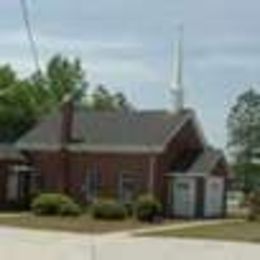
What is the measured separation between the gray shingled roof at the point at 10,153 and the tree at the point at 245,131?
25.4 metres

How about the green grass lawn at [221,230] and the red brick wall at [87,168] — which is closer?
the green grass lawn at [221,230]

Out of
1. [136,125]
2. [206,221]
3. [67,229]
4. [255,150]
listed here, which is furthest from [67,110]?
[255,150]

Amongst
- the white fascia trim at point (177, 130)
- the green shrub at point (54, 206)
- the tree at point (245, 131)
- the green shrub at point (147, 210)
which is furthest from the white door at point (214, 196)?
the tree at point (245, 131)

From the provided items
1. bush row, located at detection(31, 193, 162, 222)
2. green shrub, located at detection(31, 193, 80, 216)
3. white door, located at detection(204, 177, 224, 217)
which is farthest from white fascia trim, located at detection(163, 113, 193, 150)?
green shrub, located at detection(31, 193, 80, 216)

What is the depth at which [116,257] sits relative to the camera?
1795cm

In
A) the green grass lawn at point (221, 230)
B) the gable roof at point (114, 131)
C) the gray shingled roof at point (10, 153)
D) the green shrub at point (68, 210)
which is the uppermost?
the gable roof at point (114, 131)

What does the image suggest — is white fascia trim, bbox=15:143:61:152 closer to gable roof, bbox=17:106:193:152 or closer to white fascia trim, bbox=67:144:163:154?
gable roof, bbox=17:106:193:152

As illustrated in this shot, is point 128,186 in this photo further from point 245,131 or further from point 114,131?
point 245,131

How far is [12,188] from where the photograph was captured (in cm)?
5912

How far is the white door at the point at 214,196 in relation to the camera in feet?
190

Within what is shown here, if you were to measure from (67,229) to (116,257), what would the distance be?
79.1ft

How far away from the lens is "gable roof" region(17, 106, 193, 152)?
58.1m

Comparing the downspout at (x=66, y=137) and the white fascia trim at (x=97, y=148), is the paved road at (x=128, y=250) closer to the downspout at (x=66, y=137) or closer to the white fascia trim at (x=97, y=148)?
the white fascia trim at (x=97, y=148)

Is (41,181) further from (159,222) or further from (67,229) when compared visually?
(67,229)
